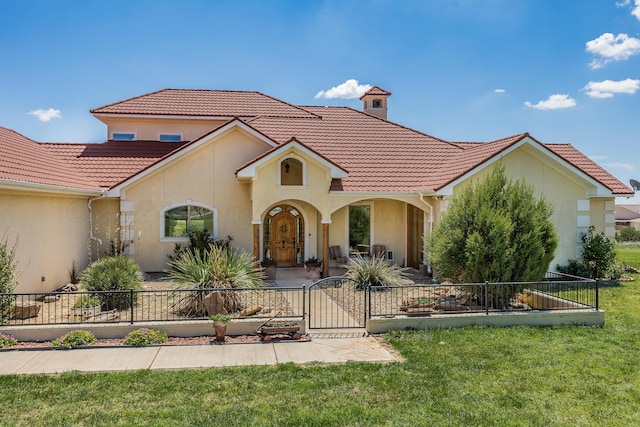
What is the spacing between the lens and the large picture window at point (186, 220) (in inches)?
688

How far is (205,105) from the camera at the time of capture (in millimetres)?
22359

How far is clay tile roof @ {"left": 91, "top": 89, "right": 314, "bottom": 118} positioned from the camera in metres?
21.1

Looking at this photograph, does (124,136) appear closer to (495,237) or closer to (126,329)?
A: (126,329)

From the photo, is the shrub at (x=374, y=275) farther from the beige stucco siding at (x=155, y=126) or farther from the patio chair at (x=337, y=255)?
the beige stucco siding at (x=155, y=126)

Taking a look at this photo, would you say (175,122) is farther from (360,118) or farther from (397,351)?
(397,351)

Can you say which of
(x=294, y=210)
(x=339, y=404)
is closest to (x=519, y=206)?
(x=339, y=404)

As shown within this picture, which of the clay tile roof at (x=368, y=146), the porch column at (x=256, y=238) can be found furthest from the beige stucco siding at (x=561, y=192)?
the porch column at (x=256, y=238)

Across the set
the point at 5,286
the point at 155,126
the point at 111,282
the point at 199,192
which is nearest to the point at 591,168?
the point at 199,192

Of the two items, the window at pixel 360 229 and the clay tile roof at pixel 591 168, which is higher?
the clay tile roof at pixel 591 168

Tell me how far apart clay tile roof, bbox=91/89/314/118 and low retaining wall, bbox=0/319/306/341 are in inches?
531

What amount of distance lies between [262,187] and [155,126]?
26.1 feet

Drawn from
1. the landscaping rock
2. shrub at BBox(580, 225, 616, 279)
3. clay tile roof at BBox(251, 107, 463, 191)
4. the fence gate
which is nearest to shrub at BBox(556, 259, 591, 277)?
shrub at BBox(580, 225, 616, 279)

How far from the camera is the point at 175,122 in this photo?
21344 mm

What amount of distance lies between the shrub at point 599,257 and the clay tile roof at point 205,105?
515 inches
